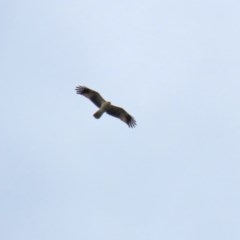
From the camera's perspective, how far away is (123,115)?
2322 centimetres

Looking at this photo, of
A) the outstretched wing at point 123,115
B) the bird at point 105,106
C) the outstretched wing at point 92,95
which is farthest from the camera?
the outstretched wing at point 123,115

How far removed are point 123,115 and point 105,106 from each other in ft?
5.34

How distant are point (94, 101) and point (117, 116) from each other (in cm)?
170

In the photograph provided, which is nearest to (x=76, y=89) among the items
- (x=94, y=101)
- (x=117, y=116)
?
(x=94, y=101)

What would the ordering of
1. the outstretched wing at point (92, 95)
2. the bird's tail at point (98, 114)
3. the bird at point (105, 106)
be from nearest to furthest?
the bird's tail at point (98, 114) < the bird at point (105, 106) < the outstretched wing at point (92, 95)

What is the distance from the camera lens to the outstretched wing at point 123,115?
2292cm

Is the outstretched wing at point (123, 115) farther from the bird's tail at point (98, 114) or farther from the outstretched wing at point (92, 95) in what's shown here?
the bird's tail at point (98, 114)

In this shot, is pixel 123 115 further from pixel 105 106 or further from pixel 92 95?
pixel 92 95

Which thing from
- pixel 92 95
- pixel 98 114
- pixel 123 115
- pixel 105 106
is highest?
pixel 123 115

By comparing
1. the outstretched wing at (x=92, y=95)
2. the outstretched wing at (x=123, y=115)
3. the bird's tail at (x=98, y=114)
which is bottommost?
the bird's tail at (x=98, y=114)

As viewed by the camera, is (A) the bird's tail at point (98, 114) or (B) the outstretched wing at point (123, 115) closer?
(A) the bird's tail at point (98, 114)

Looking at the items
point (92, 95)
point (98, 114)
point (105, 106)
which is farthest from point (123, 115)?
point (92, 95)

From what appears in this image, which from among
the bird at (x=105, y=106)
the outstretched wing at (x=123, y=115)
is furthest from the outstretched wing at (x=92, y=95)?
the outstretched wing at (x=123, y=115)

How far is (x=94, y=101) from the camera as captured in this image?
22766 millimetres
